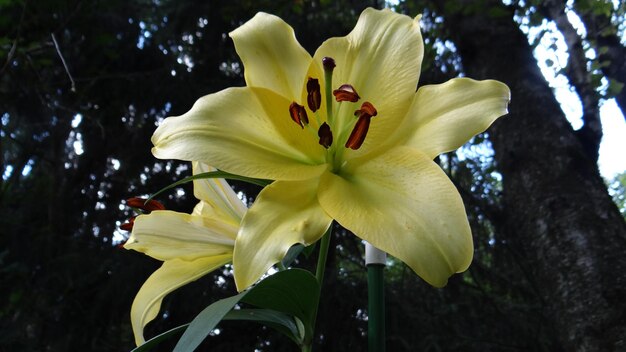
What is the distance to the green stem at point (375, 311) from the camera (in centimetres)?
44

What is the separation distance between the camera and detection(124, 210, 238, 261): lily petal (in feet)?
1.68

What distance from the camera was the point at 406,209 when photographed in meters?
0.45

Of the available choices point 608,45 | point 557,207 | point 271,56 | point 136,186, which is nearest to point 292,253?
point 271,56

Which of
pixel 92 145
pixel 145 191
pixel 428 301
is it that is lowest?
pixel 428 301

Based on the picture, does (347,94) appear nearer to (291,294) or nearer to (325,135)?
(325,135)

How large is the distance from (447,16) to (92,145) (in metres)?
1.72

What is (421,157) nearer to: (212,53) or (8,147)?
(212,53)

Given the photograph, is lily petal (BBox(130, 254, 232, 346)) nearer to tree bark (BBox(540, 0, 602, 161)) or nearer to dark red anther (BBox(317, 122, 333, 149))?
dark red anther (BBox(317, 122, 333, 149))

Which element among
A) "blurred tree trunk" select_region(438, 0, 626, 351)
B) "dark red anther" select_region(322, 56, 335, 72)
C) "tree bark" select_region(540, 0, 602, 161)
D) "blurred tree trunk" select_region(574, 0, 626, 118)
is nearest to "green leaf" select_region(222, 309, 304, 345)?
"dark red anther" select_region(322, 56, 335, 72)

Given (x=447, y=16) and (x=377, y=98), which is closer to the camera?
(x=377, y=98)

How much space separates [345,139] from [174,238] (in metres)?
0.18

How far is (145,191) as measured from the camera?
258 cm

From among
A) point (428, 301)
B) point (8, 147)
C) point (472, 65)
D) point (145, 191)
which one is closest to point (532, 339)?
point (428, 301)

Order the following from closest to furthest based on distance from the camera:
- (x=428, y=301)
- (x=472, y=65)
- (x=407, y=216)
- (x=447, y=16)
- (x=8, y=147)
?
1. (x=407, y=216)
2. (x=472, y=65)
3. (x=447, y=16)
4. (x=428, y=301)
5. (x=8, y=147)
